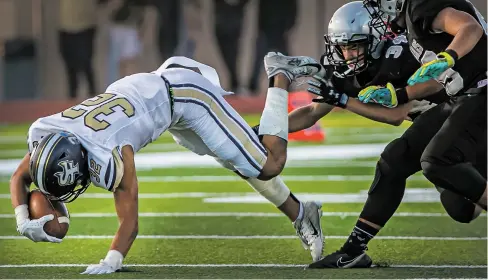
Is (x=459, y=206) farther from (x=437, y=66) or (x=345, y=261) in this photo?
(x=437, y=66)

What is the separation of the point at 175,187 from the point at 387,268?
3250mm

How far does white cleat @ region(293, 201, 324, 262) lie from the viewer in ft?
15.7

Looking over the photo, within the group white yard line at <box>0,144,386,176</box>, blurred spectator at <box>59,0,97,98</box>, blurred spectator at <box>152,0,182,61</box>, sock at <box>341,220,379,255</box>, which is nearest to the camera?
sock at <box>341,220,379,255</box>

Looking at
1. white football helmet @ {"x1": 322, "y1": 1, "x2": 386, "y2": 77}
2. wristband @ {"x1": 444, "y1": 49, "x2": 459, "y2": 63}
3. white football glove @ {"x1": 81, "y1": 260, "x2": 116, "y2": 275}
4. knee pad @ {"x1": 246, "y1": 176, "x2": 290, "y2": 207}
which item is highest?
wristband @ {"x1": 444, "y1": 49, "x2": 459, "y2": 63}

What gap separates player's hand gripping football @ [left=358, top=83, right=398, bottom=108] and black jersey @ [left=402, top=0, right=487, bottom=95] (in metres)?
0.19

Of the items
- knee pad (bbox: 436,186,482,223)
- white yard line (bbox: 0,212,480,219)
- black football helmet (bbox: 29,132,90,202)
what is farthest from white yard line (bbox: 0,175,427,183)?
black football helmet (bbox: 29,132,90,202)

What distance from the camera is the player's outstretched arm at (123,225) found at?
4293 mm

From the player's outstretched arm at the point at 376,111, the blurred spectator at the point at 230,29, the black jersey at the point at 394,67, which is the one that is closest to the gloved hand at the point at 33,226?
the player's outstretched arm at the point at 376,111

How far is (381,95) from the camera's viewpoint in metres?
4.34

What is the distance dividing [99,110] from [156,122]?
0.94 feet

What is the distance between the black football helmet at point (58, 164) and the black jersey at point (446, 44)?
139cm

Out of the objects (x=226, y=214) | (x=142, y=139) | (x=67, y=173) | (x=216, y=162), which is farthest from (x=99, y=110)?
(x=216, y=162)

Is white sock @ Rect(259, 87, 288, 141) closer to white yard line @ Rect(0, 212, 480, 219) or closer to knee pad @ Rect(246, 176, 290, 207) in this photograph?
knee pad @ Rect(246, 176, 290, 207)

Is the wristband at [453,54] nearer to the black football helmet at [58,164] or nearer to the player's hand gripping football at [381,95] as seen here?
the player's hand gripping football at [381,95]
